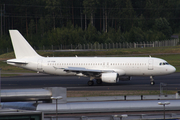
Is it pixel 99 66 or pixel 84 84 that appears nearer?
pixel 99 66

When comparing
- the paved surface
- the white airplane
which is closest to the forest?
the paved surface

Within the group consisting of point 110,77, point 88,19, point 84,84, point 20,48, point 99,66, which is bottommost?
point 84,84

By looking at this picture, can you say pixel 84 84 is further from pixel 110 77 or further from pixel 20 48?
pixel 20 48

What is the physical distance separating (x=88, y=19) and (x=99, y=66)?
336 ft

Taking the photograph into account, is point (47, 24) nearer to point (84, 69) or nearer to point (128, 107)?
point (84, 69)

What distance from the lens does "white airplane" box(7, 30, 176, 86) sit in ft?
127

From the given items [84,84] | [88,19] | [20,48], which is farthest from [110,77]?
[88,19]

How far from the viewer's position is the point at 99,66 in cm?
3981

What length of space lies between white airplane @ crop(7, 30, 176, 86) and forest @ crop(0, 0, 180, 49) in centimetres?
6771

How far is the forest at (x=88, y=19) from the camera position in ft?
372

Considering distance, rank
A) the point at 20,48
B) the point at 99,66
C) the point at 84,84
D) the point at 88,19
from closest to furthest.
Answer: the point at 99,66, the point at 84,84, the point at 20,48, the point at 88,19

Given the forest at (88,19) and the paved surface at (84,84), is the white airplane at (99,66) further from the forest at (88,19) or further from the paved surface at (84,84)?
the forest at (88,19)

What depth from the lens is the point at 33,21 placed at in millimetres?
124000

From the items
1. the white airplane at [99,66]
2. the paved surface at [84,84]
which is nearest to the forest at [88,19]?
the paved surface at [84,84]
